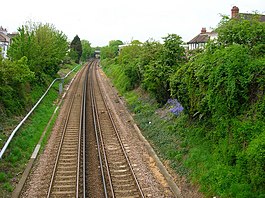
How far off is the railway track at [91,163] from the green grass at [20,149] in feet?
4.62

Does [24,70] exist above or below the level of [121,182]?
above

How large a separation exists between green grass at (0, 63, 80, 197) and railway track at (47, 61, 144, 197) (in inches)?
55.5

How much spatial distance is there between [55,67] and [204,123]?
3144 centimetres

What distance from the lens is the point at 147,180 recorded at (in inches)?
514

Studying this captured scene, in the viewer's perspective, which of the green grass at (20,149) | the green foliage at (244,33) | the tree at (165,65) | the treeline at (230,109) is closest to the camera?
the treeline at (230,109)

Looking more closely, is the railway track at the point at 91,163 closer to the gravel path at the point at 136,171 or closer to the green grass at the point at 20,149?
the gravel path at the point at 136,171

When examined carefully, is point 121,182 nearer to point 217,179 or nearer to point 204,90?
point 217,179

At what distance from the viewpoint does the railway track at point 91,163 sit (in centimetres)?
1193

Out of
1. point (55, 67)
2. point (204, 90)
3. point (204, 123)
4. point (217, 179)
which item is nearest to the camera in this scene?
point (217, 179)

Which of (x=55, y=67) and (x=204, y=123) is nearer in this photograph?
(x=204, y=123)

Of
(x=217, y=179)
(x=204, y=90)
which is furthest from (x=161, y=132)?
(x=217, y=179)

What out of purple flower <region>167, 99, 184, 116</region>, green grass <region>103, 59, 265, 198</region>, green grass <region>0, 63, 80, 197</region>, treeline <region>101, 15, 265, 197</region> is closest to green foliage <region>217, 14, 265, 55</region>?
treeline <region>101, 15, 265, 197</region>

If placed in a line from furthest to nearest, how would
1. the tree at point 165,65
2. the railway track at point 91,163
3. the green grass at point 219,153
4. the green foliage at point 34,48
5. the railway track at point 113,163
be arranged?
the green foliage at point 34,48 < the tree at point 165,65 < the railway track at point 113,163 < the railway track at point 91,163 < the green grass at point 219,153

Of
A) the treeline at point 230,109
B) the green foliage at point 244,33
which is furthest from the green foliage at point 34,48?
the green foliage at point 244,33
